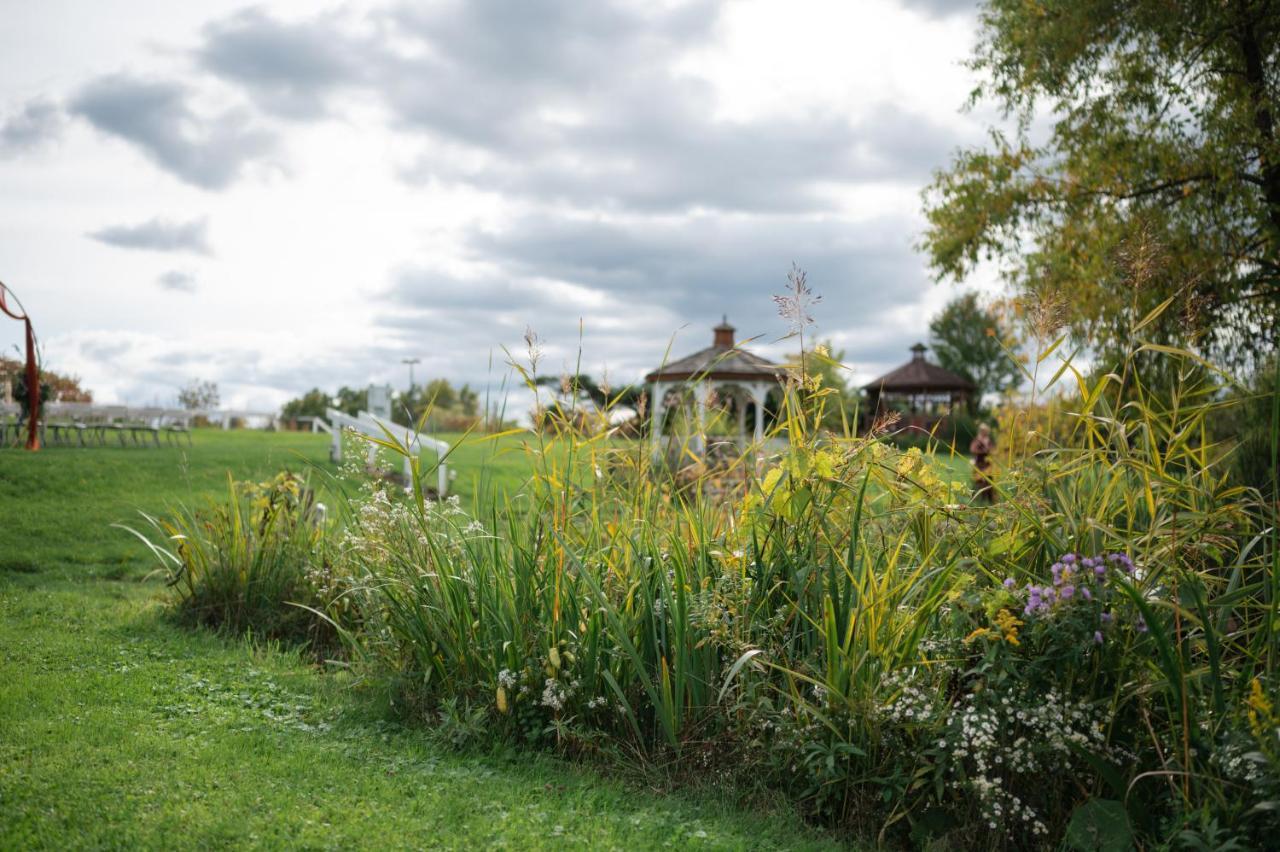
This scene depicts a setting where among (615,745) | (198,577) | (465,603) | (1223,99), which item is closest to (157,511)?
(198,577)

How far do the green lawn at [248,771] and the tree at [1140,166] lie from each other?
337 inches

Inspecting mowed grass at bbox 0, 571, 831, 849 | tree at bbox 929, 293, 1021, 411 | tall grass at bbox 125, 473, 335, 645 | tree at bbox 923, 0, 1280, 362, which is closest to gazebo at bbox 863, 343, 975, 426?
tree at bbox 929, 293, 1021, 411

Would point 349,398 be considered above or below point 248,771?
above

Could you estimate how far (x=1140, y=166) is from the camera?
34.7ft

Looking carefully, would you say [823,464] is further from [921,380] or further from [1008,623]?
[921,380]

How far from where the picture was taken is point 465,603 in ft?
12.6

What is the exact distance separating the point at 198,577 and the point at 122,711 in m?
1.84

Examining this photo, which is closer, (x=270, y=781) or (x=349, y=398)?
(x=270, y=781)

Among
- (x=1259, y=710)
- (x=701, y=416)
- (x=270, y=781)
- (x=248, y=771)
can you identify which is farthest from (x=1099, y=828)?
(x=248, y=771)

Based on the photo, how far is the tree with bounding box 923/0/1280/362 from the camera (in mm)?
10195

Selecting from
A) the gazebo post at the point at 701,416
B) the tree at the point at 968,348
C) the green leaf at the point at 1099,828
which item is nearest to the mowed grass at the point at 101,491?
the gazebo post at the point at 701,416

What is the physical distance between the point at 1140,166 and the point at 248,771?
35.4ft

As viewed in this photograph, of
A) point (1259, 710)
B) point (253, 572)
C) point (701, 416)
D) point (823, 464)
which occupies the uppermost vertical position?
point (701, 416)

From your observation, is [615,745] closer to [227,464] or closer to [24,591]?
[24,591]
